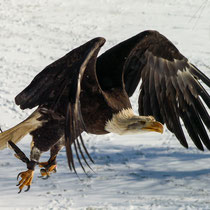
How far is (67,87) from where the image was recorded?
399 centimetres

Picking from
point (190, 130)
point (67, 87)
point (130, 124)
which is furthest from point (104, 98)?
point (190, 130)

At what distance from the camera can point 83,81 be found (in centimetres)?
439

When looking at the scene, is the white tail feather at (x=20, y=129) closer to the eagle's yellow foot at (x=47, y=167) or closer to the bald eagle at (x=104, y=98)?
the bald eagle at (x=104, y=98)

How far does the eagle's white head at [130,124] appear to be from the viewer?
4.10m

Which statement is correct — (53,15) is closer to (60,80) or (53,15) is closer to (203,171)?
(203,171)

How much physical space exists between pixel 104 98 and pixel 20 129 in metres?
0.64

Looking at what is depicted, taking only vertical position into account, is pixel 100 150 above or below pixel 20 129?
below

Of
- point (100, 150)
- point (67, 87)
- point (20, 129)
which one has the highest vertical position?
point (67, 87)

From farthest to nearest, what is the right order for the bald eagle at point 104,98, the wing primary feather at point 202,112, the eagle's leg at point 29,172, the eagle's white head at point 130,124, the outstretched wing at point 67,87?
the wing primary feather at point 202,112 < the eagle's leg at point 29,172 < the eagle's white head at point 130,124 < the bald eagle at point 104,98 < the outstretched wing at point 67,87

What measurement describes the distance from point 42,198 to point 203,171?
4090mm

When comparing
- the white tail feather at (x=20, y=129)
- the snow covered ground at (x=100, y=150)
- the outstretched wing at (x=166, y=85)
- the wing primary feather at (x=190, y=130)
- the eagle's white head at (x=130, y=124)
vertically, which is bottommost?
the snow covered ground at (x=100, y=150)

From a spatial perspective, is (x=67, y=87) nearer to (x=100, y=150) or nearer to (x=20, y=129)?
(x=20, y=129)

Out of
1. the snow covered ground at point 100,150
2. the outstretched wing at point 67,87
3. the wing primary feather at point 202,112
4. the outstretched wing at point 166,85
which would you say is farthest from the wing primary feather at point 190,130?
the snow covered ground at point 100,150

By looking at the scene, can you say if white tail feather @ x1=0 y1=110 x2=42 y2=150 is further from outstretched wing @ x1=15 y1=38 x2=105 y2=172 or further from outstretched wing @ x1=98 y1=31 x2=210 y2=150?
outstretched wing @ x1=98 y1=31 x2=210 y2=150
